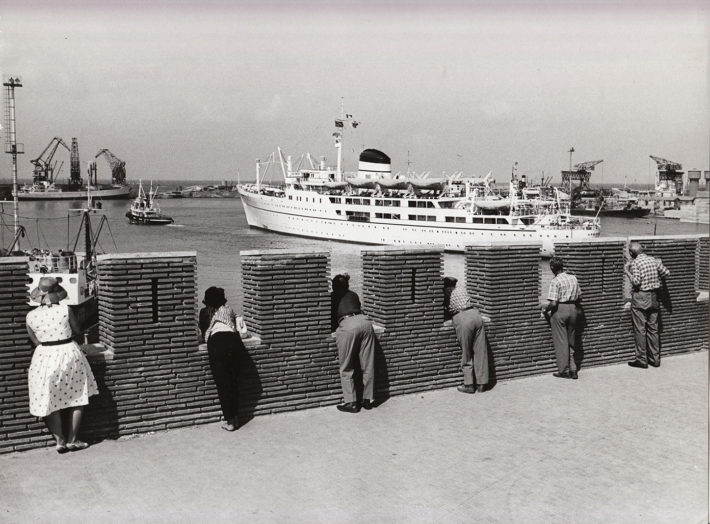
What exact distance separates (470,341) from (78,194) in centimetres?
16396

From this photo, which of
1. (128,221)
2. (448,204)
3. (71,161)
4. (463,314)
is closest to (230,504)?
(463,314)

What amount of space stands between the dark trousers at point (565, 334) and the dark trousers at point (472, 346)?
1106mm

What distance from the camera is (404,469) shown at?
18.3ft

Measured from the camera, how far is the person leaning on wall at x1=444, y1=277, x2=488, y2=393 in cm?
771

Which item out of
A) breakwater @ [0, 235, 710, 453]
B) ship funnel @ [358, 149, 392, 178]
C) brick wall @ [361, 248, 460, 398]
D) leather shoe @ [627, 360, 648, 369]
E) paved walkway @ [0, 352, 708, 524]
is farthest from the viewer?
ship funnel @ [358, 149, 392, 178]

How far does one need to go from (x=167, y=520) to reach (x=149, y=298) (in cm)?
224

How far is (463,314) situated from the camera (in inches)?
306

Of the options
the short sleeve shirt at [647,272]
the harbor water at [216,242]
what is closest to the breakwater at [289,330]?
the short sleeve shirt at [647,272]

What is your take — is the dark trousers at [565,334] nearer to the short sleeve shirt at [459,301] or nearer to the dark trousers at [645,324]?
the dark trousers at [645,324]

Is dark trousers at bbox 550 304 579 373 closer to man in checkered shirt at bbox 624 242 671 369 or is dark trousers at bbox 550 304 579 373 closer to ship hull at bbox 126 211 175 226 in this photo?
man in checkered shirt at bbox 624 242 671 369

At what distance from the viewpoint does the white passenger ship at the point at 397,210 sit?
57625 millimetres

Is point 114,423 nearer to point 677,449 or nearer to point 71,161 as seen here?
point 677,449

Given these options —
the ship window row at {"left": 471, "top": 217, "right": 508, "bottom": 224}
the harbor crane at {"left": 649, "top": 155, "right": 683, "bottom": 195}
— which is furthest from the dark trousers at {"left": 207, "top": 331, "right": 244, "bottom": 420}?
the harbor crane at {"left": 649, "top": 155, "right": 683, "bottom": 195}

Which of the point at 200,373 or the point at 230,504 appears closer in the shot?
the point at 230,504
